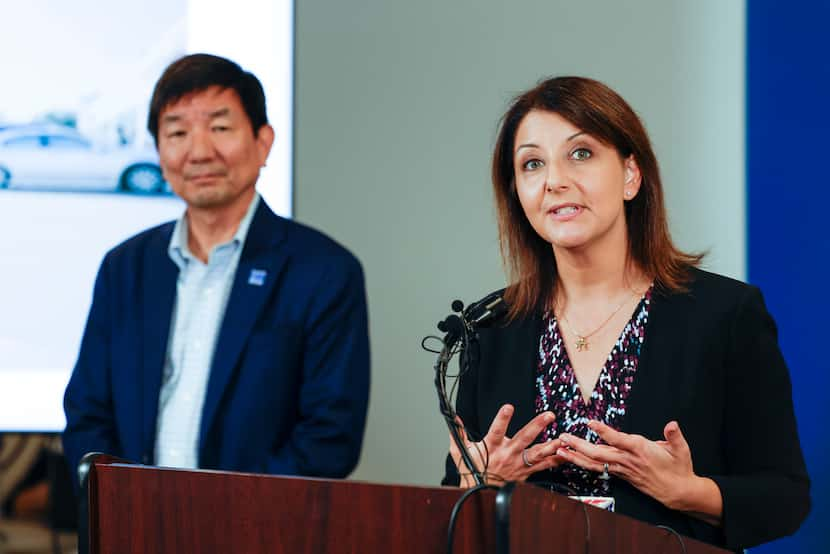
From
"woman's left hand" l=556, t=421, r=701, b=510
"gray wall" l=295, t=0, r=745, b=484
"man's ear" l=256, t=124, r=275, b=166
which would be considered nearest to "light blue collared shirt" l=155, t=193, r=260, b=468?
"man's ear" l=256, t=124, r=275, b=166

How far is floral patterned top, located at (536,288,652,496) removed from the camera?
74.4 inches

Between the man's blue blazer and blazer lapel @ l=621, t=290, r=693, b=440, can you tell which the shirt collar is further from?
blazer lapel @ l=621, t=290, r=693, b=440

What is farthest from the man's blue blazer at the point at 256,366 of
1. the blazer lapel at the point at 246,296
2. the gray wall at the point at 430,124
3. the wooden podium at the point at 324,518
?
the wooden podium at the point at 324,518

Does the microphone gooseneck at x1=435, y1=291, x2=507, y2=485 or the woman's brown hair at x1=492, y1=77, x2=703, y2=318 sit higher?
the woman's brown hair at x1=492, y1=77, x2=703, y2=318

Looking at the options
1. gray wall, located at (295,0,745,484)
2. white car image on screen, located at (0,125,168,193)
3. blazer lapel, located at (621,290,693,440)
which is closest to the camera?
blazer lapel, located at (621,290,693,440)

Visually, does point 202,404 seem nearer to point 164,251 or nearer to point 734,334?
point 164,251

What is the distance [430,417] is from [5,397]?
54.9 inches

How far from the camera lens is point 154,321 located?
2.73 meters

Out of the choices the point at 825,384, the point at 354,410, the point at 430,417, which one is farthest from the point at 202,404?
the point at 825,384

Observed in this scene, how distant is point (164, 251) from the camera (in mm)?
2867

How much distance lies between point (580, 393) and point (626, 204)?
0.44 metres

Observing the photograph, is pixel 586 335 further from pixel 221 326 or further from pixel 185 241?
pixel 185 241

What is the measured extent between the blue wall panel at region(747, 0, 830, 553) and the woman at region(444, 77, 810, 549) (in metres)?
0.85

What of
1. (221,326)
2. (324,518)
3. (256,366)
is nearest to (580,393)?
(324,518)
